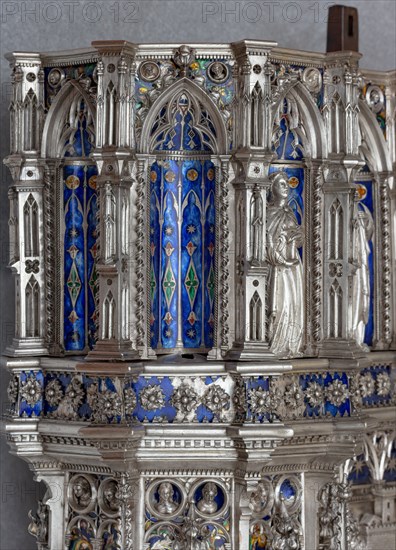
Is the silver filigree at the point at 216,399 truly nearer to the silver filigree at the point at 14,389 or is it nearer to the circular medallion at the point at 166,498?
the circular medallion at the point at 166,498

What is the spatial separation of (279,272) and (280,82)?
4.86ft

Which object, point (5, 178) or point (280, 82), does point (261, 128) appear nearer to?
point (280, 82)

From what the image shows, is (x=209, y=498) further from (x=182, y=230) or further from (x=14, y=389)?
(x=182, y=230)

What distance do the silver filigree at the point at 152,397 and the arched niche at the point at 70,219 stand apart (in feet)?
2.43

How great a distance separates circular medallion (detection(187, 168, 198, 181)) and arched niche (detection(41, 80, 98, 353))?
29.4 inches

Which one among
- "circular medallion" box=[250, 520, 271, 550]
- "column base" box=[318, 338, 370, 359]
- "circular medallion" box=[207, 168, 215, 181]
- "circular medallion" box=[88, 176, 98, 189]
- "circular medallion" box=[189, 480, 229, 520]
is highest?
"circular medallion" box=[207, 168, 215, 181]

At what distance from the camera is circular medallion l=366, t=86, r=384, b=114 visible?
42.6ft

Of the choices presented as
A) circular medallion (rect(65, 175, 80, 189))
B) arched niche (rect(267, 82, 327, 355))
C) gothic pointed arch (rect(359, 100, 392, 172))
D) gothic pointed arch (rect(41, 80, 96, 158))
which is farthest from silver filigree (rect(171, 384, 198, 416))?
gothic pointed arch (rect(359, 100, 392, 172))

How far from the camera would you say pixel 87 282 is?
1220 cm

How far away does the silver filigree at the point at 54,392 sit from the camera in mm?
12117

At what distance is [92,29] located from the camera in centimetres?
1430

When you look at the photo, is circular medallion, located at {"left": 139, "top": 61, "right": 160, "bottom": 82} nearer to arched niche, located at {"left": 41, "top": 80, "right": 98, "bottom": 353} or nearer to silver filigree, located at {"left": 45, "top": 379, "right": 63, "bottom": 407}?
arched niche, located at {"left": 41, "top": 80, "right": 98, "bottom": 353}

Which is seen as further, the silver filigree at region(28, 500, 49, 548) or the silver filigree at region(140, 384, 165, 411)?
the silver filigree at region(28, 500, 49, 548)

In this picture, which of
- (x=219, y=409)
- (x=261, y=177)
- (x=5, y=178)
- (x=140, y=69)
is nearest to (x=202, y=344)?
(x=219, y=409)
